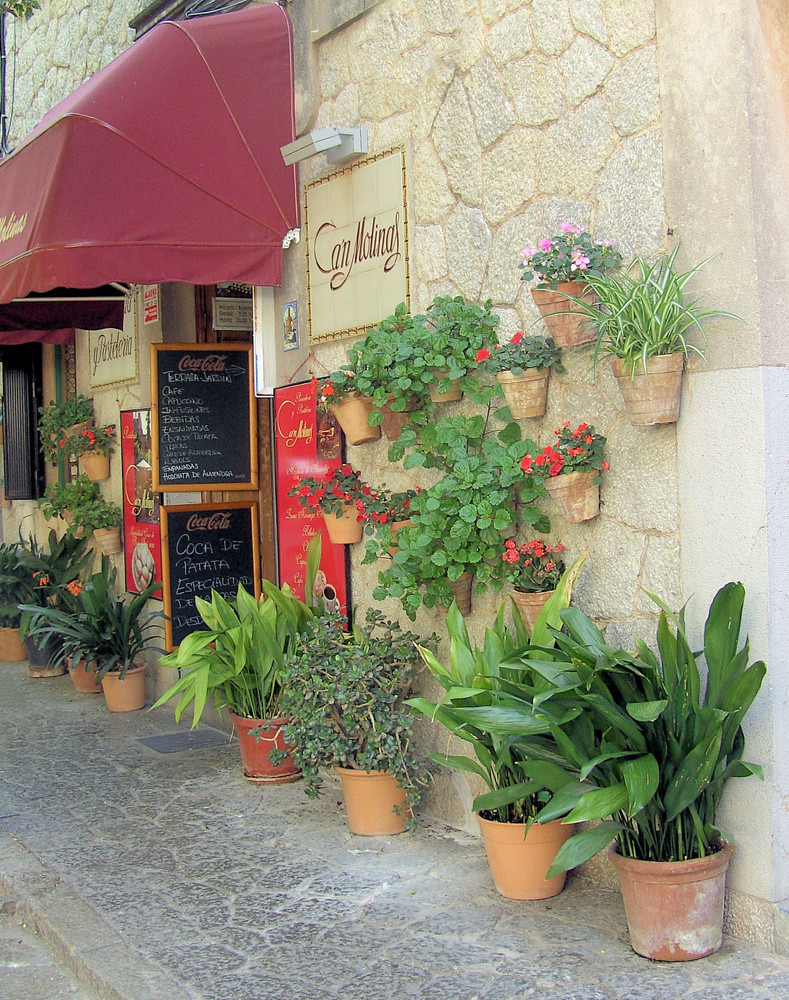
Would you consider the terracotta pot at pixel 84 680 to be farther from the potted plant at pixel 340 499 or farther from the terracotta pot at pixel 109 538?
the potted plant at pixel 340 499

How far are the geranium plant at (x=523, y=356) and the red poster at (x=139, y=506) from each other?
376 centimetres

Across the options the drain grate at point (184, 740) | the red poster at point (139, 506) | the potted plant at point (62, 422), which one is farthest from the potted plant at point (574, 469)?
the potted plant at point (62, 422)

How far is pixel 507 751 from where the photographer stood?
11.9 feet

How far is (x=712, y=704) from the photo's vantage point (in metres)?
3.32

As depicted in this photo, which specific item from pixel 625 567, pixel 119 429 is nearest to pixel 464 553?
pixel 625 567

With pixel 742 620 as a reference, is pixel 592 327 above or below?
above

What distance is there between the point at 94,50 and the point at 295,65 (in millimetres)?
3577

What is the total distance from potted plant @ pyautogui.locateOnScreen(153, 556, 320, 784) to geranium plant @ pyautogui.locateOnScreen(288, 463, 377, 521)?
1.37 ft

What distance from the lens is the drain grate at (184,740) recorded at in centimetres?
616

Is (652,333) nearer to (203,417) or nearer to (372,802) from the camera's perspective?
(372,802)

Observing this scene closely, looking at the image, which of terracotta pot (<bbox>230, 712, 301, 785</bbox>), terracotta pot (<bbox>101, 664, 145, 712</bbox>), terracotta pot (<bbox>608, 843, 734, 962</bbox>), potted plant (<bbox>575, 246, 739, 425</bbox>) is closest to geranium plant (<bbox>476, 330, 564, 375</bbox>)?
potted plant (<bbox>575, 246, 739, 425</bbox>)

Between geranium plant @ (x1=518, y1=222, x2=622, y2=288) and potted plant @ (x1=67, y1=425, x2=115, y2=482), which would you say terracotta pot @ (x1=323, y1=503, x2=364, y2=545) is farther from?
potted plant @ (x1=67, y1=425, x2=115, y2=482)

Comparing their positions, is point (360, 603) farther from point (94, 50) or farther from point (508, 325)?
point (94, 50)

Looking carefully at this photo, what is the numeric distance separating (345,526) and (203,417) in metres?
2.04
